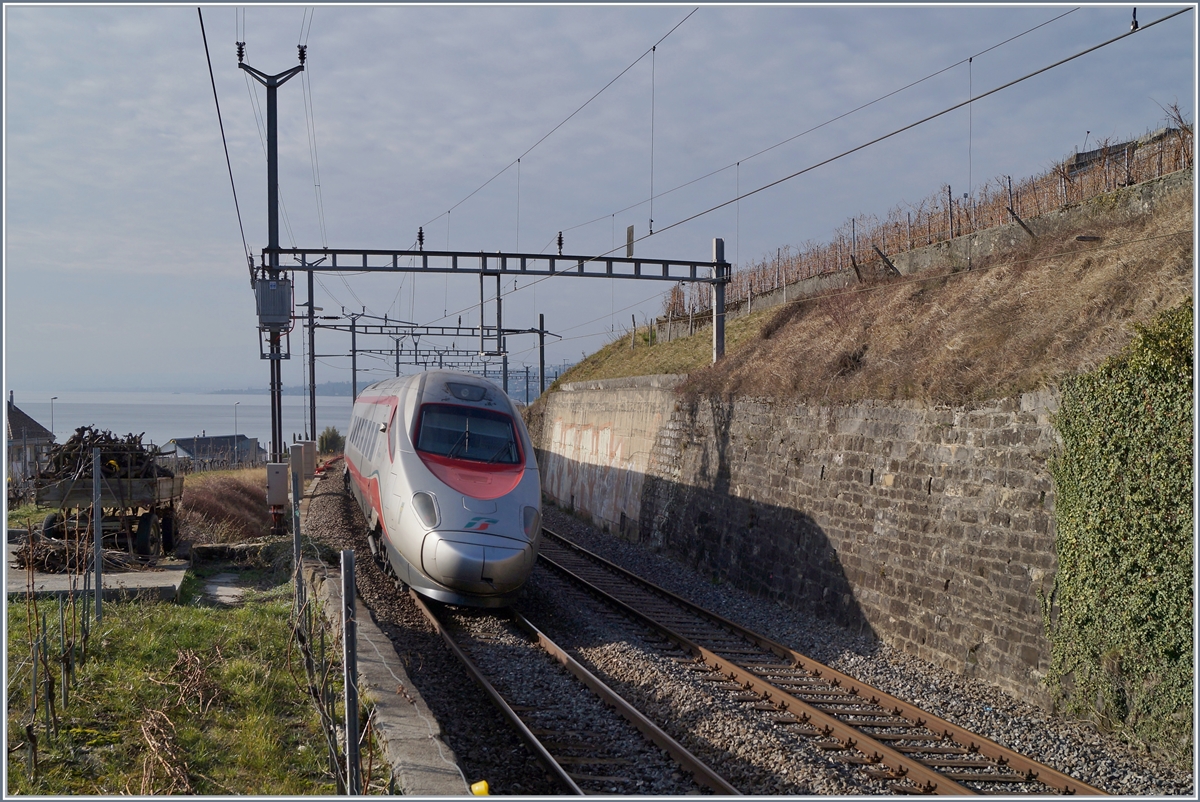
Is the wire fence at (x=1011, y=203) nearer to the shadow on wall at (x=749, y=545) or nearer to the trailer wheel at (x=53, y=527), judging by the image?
the shadow on wall at (x=749, y=545)

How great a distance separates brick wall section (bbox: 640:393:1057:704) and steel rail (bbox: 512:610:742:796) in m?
3.97

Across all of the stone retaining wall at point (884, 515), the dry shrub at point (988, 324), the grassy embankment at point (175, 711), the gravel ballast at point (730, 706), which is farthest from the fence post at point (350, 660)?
the dry shrub at point (988, 324)

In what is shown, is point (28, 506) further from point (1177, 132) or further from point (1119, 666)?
point (1177, 132)

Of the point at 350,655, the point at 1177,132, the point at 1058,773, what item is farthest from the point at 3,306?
the point at 1177,132

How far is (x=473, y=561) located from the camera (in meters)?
10.3

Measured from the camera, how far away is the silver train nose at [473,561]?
33.8 ft

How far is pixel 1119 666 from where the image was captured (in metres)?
7.37

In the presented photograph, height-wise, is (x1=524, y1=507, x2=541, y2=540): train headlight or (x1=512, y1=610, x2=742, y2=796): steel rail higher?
(x1=524, y1=507, x2=541, y2=540): train headlight

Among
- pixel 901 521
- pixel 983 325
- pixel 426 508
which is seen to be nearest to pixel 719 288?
pixel 983 325

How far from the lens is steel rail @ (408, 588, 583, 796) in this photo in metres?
6.32

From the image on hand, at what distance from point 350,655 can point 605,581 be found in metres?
10.2

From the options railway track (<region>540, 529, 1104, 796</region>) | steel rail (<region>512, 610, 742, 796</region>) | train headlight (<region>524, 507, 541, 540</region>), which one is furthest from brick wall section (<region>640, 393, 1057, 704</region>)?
train headlight (<region>524, 507, 541, 540</region>)

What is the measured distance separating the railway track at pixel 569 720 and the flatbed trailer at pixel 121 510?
22.7 feet

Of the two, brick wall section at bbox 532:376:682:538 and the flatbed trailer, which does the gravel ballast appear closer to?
the flatbed trailer
